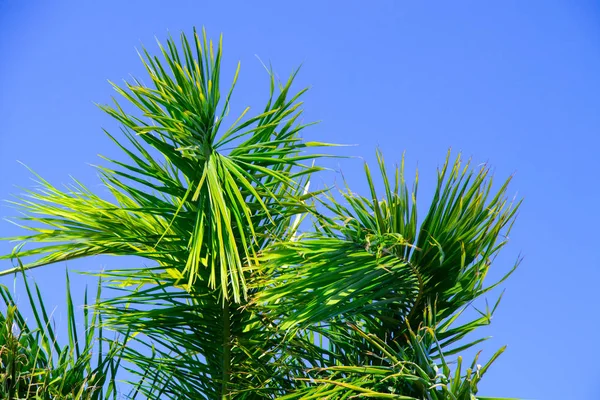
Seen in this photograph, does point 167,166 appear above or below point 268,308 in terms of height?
above

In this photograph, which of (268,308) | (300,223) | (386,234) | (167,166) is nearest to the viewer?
(386,234)

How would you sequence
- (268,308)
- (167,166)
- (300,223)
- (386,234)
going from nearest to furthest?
(386,234) < (268,308) < (167,166) < (300,223)

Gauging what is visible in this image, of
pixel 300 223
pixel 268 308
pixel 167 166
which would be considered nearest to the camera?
pixel 268 308

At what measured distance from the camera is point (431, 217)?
2.90 metres

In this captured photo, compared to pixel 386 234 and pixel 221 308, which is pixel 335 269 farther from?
pixel 221 308

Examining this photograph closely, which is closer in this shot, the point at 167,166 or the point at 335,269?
the point at 335,269

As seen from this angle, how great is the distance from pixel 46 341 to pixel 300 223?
120 centimetres

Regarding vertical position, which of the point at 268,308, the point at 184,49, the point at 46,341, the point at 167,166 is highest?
the point at 184,49

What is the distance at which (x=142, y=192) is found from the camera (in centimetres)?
320

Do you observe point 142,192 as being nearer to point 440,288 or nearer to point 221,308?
point 221,308

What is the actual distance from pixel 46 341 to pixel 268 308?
79 centimetres

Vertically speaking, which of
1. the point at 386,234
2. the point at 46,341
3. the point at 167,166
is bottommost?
the point at 46,341

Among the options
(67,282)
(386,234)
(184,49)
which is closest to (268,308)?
(386,234)

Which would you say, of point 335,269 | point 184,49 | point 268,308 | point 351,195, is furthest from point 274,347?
point 184,49
